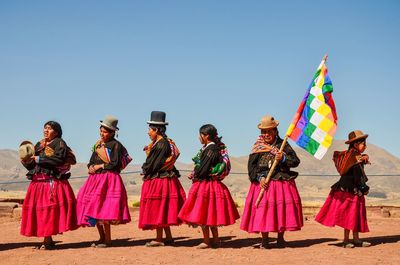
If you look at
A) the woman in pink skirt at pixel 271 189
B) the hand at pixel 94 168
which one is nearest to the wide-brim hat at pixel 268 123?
the woman in pink skirt at pixel 271 189

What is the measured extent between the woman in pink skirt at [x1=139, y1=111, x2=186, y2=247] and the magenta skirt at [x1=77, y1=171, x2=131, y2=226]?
0.43 metres

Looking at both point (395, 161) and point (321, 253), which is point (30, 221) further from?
point (395, 161)

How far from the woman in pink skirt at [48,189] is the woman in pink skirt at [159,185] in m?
1.34

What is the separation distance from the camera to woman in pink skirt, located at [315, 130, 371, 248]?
37.3 feet

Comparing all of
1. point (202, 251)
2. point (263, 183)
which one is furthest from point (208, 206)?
point (263, 183)

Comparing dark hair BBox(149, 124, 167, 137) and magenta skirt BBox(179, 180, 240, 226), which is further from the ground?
dark hair BBox(149, 124, 167, 137)

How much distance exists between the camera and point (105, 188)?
11.6 m

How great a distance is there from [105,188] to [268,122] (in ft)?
10.3

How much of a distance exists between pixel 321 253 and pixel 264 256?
98 centimetres

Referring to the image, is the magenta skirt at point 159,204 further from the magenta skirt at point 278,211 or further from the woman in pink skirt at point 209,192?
the magenta skirt at point 278,211

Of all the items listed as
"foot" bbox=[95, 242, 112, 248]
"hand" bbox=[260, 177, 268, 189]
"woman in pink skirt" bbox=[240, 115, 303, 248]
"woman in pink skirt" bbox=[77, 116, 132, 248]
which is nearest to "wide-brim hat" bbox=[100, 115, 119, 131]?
"woman in pink skirt" bbox=[77, 116, 132, 248]

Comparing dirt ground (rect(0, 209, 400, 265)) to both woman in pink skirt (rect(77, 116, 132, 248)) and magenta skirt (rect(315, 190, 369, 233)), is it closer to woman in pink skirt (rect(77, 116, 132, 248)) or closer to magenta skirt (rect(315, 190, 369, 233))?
magenta skirt (rect(315, 190, 369, 233))

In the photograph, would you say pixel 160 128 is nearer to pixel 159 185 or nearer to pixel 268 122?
pixel 159 185

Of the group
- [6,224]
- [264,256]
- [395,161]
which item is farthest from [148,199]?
[395,161]
